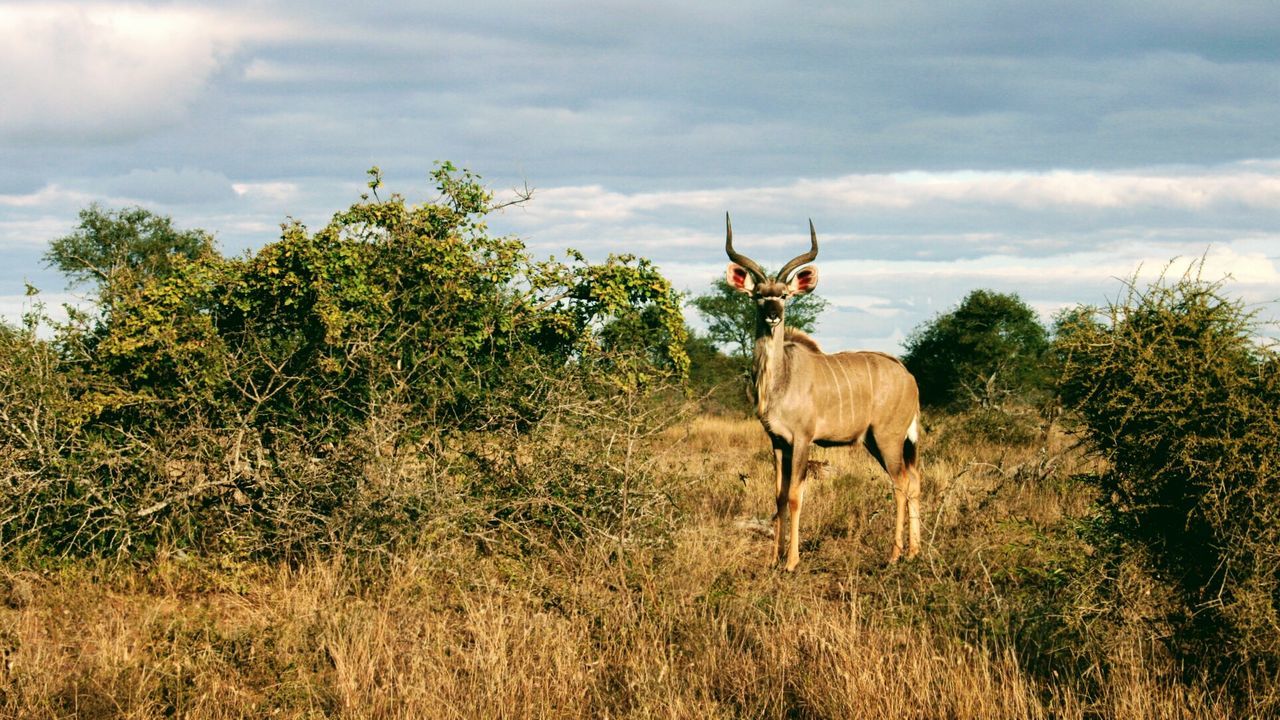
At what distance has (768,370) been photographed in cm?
878

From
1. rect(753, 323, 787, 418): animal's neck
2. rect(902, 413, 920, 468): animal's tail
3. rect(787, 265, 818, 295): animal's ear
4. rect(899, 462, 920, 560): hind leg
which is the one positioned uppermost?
rect(787, 265, 818, 295): animal's ear

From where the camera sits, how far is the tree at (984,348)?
24.7m

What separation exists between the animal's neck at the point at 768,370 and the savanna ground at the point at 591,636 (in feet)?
4.05

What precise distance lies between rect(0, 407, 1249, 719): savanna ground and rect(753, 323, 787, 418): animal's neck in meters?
1.24

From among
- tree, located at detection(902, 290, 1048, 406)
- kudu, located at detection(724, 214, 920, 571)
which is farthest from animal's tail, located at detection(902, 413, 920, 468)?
tree, located at detection(902, 290, 1048, 406)

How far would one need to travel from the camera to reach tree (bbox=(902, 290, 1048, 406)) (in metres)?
24.7

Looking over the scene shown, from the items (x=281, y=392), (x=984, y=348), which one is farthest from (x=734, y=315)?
(x=281, y=392)

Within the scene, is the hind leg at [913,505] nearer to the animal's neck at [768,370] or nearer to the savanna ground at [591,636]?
the savanna ground at [591,636]

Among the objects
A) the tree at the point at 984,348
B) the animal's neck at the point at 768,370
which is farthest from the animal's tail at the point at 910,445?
the tree at the point at 984,348

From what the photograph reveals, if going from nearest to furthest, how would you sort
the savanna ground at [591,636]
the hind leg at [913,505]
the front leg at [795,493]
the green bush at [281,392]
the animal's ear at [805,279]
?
the savanna ground at [591,636] < the green bush at [281,392] < the front leg at [795,493] < the hind leg at [913,505] < the animal's ear at [805,279]

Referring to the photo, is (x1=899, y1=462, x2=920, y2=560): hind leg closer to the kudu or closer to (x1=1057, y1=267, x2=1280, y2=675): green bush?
the kudu

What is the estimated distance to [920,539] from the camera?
8844 mm

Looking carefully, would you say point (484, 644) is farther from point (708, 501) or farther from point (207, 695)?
point (708, 501)

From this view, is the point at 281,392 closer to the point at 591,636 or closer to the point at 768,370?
the point at 591,636
